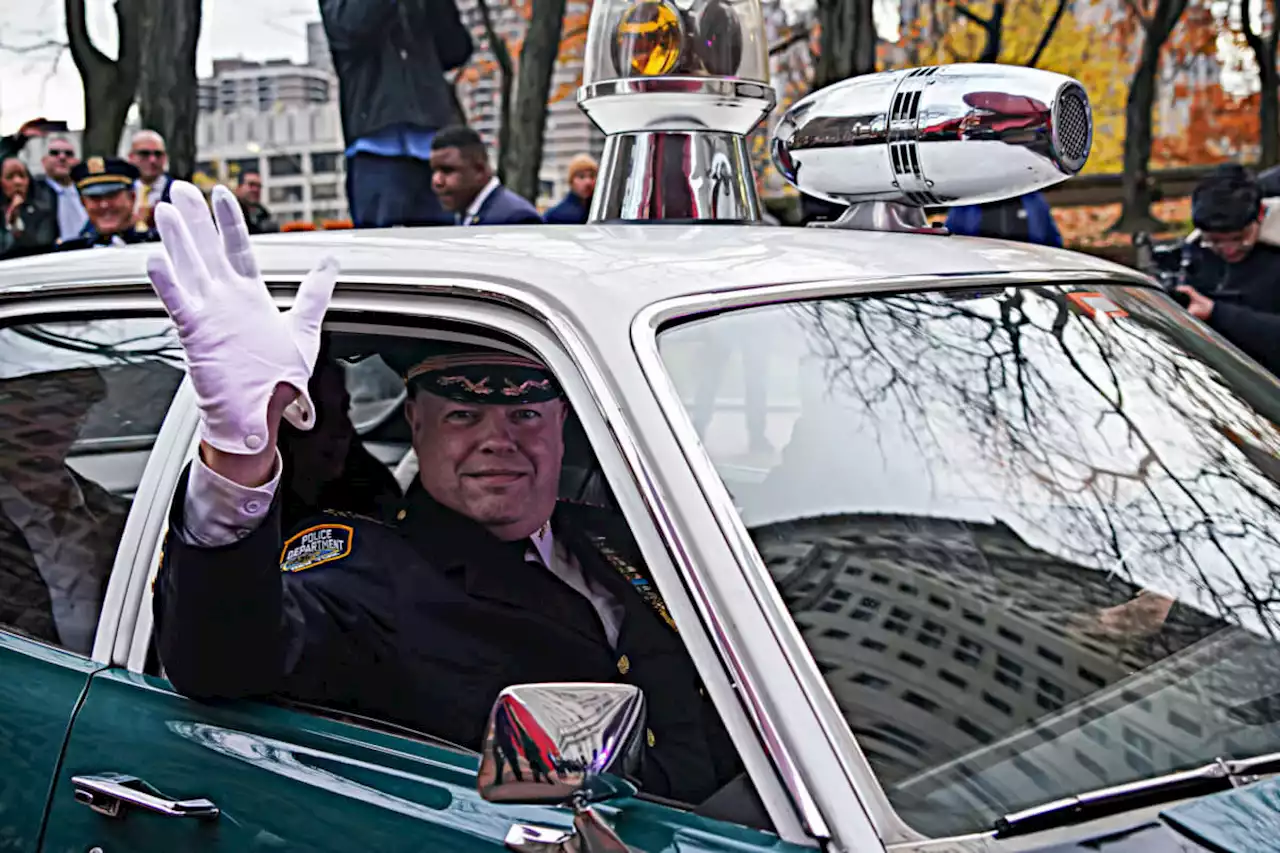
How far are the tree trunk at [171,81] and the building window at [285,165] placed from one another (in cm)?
879

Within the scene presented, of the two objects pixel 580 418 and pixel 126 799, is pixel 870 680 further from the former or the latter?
pixel 126 799

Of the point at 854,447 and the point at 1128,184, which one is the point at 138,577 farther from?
the point at 1128,184

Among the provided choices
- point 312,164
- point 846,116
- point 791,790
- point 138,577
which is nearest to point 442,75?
point 846,116

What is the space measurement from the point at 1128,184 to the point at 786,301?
22.7 m

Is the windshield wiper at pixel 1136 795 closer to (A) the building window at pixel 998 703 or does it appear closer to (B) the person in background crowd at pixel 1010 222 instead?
(A) the building window at pixel 998 703

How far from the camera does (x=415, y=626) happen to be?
209 centimetres

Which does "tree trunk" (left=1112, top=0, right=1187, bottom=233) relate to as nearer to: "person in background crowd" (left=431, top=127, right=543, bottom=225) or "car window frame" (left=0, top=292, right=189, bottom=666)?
"person in background crowd" (left=431, top=127, right=543, bottom=225)

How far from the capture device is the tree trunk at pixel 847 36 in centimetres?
1484

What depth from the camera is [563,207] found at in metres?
9.80

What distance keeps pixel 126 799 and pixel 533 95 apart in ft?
50.8

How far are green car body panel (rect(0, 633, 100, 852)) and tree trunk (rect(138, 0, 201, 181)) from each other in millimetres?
12294

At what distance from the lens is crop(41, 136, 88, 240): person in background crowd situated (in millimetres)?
10344

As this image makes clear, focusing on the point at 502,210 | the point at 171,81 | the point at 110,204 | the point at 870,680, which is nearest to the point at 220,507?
the point at 870,680

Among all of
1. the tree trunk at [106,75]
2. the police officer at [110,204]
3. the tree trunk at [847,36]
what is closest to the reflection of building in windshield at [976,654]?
the police officer at [110,204]
